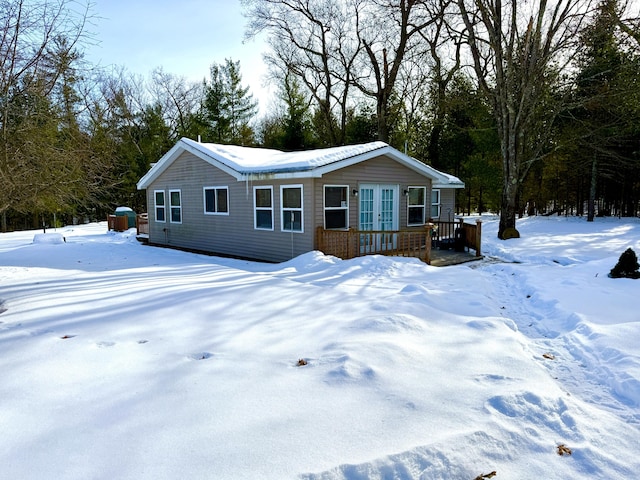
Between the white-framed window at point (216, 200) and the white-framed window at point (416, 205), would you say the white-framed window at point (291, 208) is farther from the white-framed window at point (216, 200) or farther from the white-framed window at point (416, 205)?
the white-framed window at point (416, 205)

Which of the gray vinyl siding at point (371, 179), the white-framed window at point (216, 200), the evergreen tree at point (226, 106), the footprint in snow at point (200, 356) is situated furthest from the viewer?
the evergreen tree at point (226, 106)

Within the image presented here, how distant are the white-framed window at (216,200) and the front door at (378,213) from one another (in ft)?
13.8

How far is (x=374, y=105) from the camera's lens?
90.9 feet

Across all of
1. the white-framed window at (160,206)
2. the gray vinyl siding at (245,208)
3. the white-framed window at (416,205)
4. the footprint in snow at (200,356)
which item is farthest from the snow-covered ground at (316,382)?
the white-framed window at (160,206)

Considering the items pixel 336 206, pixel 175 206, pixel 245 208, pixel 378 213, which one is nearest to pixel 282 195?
pixel 336 206

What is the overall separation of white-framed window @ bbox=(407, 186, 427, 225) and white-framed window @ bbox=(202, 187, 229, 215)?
18.3 feet

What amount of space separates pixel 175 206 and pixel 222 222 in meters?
3.00

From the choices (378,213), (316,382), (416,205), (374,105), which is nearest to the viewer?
(316,382)

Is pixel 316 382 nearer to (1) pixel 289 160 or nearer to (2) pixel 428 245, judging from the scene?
(2) pixel 428 245

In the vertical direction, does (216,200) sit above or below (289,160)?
below

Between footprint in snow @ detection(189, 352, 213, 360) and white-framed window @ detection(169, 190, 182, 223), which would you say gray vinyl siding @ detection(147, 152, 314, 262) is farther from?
footprint in snow @ detection(189, 352, 213, 360)

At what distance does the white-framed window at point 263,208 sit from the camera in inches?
444

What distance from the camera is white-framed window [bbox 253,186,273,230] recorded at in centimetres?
1129

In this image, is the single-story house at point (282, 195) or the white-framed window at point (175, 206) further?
the white-framed window at point (175, 206)
